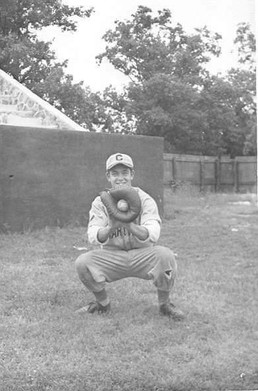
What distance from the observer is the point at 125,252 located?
187 inches

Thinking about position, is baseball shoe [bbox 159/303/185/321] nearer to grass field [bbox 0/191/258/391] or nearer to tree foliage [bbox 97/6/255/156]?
grass field [bbox 0/191/258/391]

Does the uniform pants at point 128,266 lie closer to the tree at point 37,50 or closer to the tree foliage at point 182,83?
the tree at point 37,50

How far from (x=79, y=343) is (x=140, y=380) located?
2.35ft

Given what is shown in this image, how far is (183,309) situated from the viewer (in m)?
5.14

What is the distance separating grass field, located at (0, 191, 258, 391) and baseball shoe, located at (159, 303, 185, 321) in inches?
3.3

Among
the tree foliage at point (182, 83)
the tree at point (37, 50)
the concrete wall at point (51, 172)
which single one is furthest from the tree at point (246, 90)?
the concrete wall at point (51, 172)

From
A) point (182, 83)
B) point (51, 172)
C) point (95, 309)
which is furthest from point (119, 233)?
point (182, 83)

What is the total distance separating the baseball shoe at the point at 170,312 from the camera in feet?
15.7

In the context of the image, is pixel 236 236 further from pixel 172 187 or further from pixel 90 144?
pixel 172 187

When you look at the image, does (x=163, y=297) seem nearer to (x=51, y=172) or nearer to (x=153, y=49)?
(x=51, y=172)

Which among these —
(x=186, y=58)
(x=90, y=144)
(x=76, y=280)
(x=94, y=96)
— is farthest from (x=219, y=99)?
(x=76, y=280)

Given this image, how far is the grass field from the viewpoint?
3585 mm

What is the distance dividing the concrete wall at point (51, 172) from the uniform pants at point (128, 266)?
4.77 metres

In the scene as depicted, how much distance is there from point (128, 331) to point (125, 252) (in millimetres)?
630
